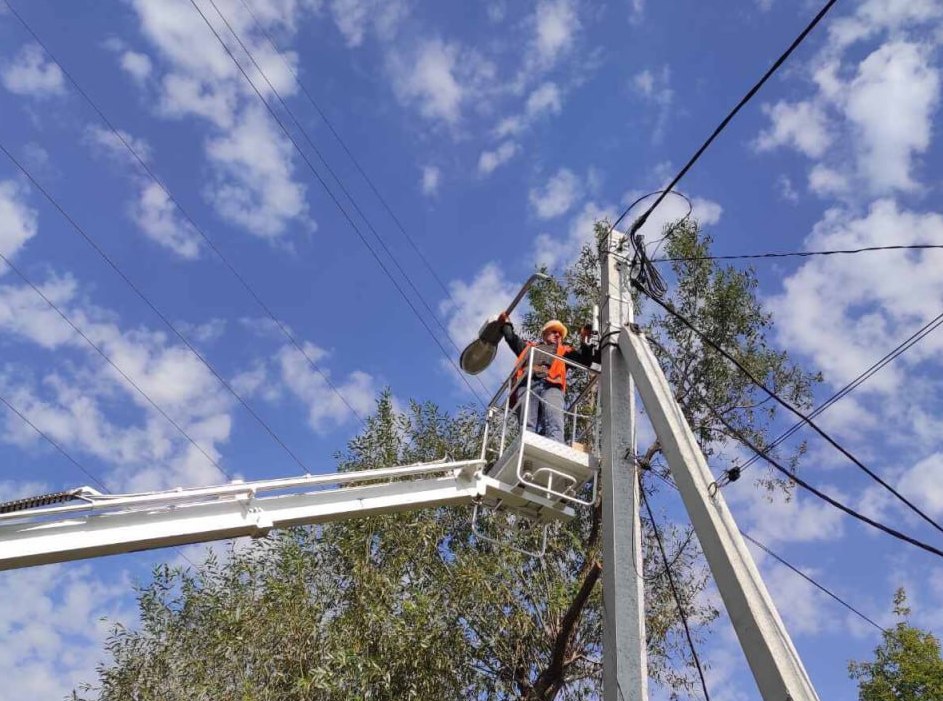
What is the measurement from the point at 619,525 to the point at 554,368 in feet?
7.46

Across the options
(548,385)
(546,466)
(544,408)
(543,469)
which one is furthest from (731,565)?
(548,385)

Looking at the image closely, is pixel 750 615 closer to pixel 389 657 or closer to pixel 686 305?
pixel 389 657

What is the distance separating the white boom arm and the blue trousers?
2.38 feet

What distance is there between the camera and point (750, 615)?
4.72 meters

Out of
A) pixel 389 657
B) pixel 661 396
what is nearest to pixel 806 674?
pixel 661 396

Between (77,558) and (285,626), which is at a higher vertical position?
(285,626)

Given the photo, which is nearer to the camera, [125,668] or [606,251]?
[606,251]

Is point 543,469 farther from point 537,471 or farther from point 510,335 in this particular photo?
point 510,335

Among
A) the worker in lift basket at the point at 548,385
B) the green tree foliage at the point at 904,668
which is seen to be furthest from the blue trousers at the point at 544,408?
the green tree foliage at the point at 904,668

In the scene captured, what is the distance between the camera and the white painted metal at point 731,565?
446cm

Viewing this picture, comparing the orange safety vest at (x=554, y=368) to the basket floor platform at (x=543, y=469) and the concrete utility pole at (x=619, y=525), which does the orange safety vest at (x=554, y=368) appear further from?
the basket floor platform at (x=543, y=469)

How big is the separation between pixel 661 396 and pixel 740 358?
10197 millimetres

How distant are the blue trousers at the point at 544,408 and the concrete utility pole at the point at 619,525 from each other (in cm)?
77

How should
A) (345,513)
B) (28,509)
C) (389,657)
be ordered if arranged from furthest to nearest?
(389,657)
(345,513)
(28,509)
